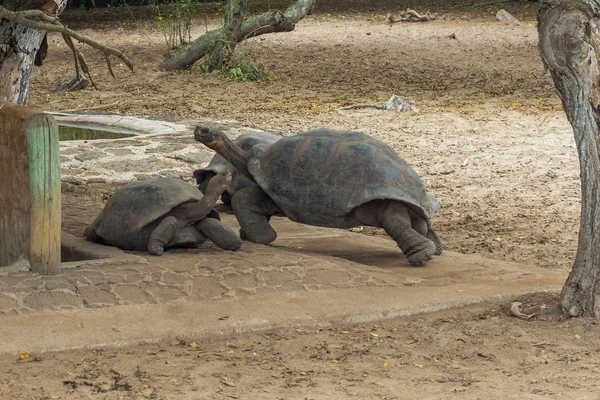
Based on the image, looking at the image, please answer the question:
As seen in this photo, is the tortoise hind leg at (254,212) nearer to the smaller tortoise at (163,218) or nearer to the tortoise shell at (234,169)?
the tortoise shell at (234,169)

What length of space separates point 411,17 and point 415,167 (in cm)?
1208

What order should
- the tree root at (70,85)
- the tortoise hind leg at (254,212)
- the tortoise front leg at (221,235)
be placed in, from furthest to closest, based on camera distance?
the tree root at (70,85) → the tortoise hind leg at (254,212) → the tortoise front leg at (221,235)

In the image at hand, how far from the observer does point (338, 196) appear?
6453 millimetres

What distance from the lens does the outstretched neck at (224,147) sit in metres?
6.84

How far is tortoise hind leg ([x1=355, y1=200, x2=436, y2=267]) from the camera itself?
6.42 m

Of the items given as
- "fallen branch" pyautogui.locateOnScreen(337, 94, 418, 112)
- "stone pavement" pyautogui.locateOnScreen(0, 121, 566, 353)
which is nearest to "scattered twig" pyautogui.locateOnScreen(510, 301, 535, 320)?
"stone pavement" pyautogui.locateOnScreen(0, 121, 566, 353)

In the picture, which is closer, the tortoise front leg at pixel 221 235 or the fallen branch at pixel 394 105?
the tortoise front leg at pixel 221 235

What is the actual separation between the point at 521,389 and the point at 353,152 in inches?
103

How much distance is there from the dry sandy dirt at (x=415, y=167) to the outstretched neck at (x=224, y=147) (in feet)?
4.66

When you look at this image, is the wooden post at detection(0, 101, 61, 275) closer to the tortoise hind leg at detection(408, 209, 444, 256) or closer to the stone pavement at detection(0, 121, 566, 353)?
the stone pavement at detection(0, 121, 566, 353)

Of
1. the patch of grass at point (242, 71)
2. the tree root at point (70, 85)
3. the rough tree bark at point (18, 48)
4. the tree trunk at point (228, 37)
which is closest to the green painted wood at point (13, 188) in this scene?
the rough tree bark at point (18, 48)

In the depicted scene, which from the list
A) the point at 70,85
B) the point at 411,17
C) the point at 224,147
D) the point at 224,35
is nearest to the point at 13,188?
the point at 224,147

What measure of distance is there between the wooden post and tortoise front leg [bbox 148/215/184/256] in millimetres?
789

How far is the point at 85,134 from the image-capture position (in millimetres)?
11406
